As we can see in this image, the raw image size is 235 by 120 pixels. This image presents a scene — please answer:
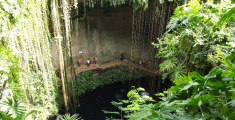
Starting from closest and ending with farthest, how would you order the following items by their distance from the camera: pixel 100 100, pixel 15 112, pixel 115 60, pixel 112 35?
pixel 15 112
pixel 100 100
pixel 112 35
pixel 115 60

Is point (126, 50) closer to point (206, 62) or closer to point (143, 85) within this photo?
point (143, 85)

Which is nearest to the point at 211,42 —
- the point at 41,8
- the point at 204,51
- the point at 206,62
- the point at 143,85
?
the point at 204,51

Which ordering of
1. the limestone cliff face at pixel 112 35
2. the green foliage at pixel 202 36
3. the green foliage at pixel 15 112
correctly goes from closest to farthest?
the green foliage at pixel 15 112 → the green foliage at pixel 202 36 → the limestone cliff face at pixel 112 35

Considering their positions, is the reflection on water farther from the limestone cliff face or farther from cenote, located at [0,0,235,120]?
the limestone cliff face

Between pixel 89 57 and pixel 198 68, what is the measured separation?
655 cm

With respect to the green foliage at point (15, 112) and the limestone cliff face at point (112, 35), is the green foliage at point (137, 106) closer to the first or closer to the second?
the green foliage at point (15, 112)

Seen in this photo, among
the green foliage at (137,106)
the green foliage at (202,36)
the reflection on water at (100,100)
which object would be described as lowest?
the reflection on water at (100,100)

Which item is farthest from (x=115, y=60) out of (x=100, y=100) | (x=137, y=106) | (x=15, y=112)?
(x=15, y=112)

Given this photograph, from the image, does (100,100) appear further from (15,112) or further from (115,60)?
(15,112)

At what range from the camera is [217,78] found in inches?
24.4

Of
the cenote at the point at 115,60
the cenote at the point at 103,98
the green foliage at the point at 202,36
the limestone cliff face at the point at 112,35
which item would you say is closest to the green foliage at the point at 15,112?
the cenote at the point at 115,60

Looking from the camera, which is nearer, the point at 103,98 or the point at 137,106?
the point at 137,106

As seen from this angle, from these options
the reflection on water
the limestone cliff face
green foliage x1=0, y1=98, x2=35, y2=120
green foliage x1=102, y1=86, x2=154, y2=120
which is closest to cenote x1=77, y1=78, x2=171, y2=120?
the reflection on water

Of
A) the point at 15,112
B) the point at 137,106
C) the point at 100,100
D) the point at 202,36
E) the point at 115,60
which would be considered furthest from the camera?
the point at 115,60
